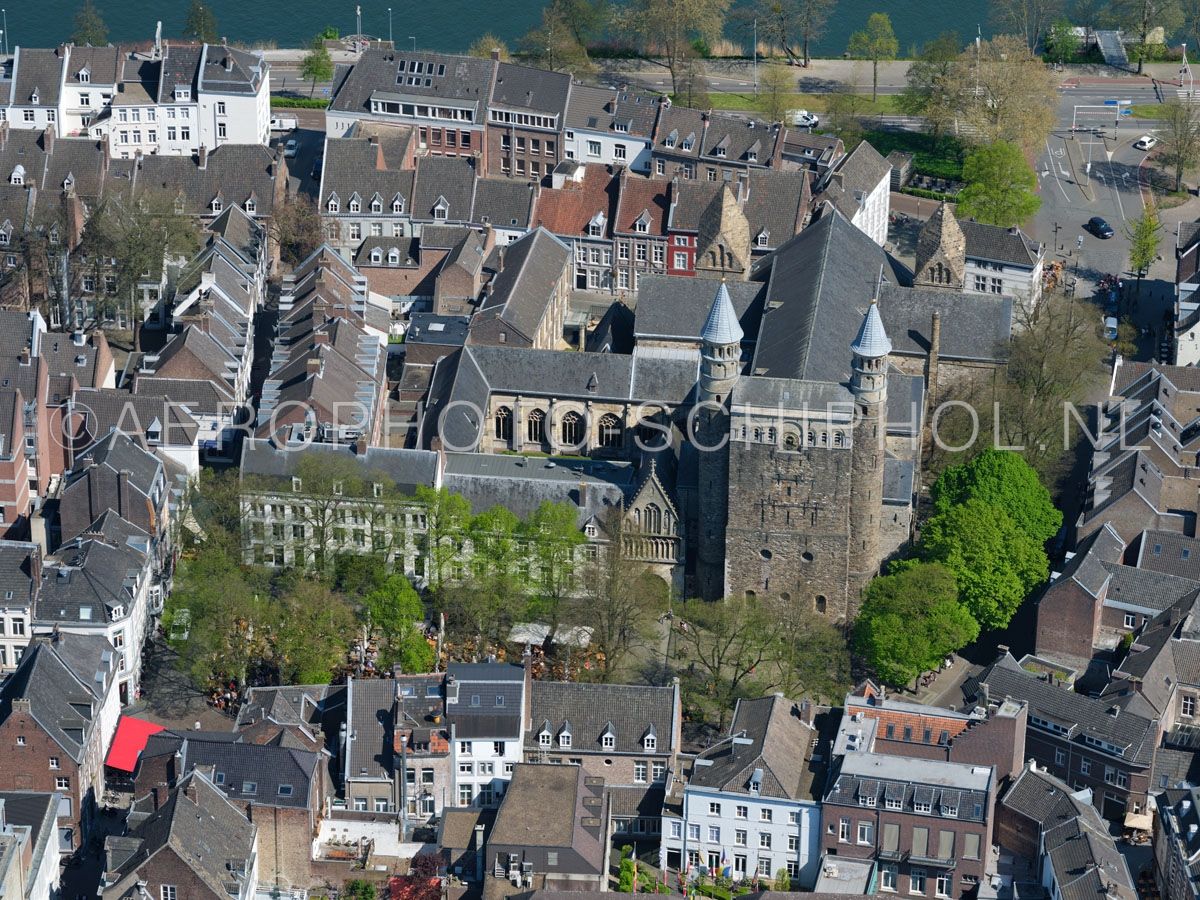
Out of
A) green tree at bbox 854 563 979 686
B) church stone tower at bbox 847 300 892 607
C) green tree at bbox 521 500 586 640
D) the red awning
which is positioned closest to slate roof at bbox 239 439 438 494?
green tree at bbox 521 500 586 640

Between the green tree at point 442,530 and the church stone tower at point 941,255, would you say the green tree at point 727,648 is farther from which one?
the church stone tower at point 941,255

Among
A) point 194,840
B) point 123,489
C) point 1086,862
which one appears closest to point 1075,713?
point 1086,862

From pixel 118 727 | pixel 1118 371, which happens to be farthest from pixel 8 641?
pixel 1118 371

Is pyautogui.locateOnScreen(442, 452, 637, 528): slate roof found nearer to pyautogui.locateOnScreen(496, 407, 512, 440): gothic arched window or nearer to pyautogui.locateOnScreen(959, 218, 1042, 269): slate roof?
pyautogui.locateOnScreen(496, 407, 512, 440): gothic arched window

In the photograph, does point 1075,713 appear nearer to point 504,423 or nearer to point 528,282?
point 504,423

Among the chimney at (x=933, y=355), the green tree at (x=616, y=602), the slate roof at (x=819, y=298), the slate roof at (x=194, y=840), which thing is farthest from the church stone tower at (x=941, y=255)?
the slate roof at (x=194, y=840)

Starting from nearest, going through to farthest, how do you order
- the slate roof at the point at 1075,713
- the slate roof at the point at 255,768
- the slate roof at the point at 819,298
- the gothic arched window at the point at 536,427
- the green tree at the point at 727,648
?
the slate roof at the point at 255,768 < the slate roof at the point at 1075,713 < the green tree at the point at 727,648 < the slate roof at the point at 819,298 < the gothic arched window at the point at 536,427

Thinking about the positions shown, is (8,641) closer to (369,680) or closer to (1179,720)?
(369,680)
